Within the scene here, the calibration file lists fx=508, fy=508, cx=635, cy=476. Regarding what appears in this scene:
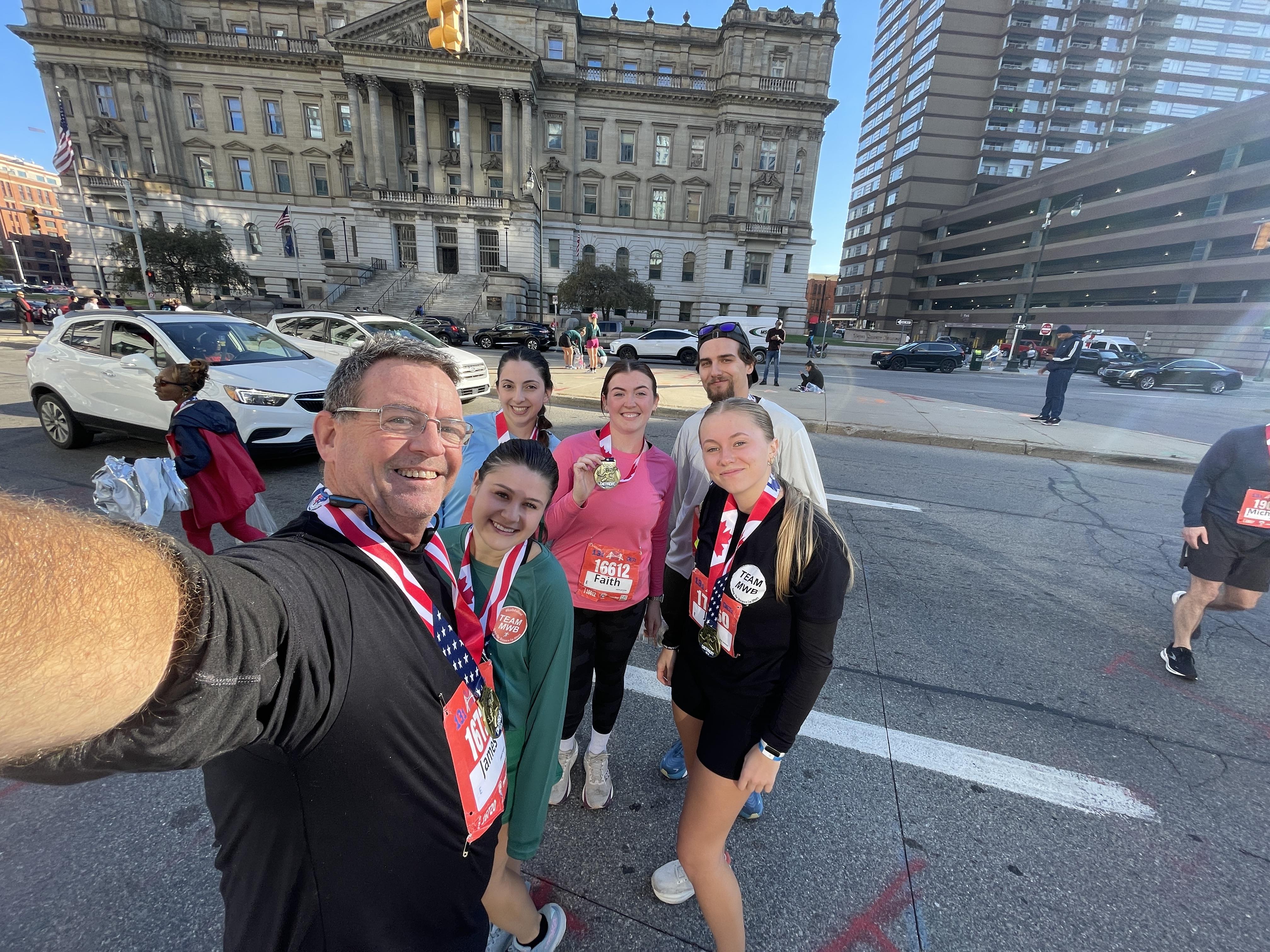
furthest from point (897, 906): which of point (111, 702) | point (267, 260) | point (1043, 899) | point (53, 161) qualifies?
point (267, 260)

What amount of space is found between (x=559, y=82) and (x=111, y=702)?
168ft

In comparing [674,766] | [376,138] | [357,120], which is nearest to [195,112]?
[357,120]

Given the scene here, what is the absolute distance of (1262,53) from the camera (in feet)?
203

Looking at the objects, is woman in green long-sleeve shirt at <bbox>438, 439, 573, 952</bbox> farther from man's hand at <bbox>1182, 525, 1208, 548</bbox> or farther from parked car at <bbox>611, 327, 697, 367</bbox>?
parked car at <bbox>611, 327, 697, 367</bbox>

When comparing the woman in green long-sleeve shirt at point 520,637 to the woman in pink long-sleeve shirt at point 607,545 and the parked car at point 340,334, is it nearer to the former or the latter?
the woman in pink long-sleeve shirt at point 607,545

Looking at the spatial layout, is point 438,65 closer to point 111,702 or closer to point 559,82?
point 559,82

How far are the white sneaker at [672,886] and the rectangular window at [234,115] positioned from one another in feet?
186

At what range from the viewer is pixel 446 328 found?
1003 inches

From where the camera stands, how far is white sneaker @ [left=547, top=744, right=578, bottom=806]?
2340mm

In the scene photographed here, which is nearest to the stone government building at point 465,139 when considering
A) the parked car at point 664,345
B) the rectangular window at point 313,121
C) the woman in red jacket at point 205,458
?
the rectangular window at point 313,121

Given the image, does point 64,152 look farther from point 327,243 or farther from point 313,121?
point 313,121

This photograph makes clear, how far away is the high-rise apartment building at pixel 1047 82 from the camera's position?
60.7 meters

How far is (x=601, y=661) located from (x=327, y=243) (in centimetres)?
5046

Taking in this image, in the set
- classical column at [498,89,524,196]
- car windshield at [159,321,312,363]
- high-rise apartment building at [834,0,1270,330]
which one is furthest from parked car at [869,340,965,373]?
high-rise apartment building at [834,0,1270,330]
